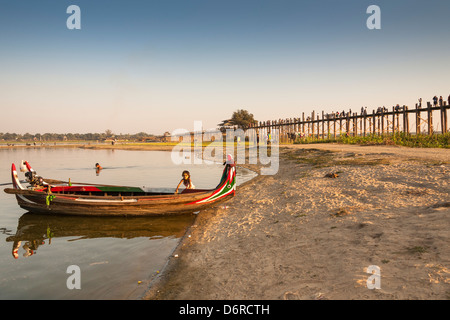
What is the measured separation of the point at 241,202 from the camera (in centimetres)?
1338

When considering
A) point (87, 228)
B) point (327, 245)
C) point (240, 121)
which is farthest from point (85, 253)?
point (240, 121)

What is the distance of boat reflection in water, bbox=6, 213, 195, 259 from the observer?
9.72 m

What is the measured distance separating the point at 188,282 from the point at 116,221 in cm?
672

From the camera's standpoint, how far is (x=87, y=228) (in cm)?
1088

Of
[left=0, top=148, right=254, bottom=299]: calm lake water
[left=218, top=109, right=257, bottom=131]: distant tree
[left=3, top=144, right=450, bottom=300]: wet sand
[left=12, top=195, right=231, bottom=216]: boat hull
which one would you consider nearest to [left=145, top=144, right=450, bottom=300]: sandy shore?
[left=3, top=144, right=450, bottom=300]: wet sand

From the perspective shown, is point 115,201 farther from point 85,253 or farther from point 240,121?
point 240,121

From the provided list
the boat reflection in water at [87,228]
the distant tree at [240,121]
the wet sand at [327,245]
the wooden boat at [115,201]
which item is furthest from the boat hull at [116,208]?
the distant tree at [240,121]

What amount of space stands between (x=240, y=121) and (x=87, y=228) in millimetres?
64562

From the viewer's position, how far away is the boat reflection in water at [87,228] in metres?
9.72

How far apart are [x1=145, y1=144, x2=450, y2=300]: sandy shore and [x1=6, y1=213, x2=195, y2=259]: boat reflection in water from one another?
1.07 m
